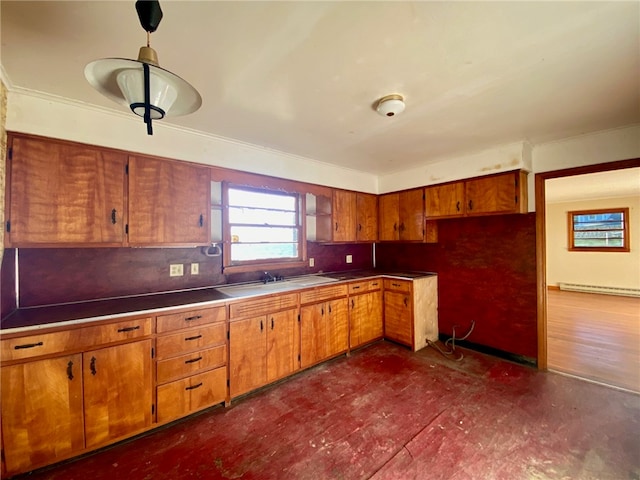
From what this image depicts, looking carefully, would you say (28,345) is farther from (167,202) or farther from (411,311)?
(411,311)

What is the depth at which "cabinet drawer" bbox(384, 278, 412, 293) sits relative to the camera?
130 inches

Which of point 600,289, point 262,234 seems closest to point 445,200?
point 262,234

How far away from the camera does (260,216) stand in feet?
9.77

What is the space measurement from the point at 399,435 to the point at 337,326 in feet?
4.16

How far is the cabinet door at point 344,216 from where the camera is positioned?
3527 millimetres

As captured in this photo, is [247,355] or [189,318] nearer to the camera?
[189,318]

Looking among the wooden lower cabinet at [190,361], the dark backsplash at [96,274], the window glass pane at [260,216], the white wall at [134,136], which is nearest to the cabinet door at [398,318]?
the window glass pane at [260,216]

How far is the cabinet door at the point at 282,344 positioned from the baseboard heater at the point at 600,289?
771 cm

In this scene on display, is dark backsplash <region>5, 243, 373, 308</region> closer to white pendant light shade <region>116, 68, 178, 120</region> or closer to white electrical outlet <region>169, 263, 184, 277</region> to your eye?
white electrical outlet <region>169, 263, 184, 277</region>

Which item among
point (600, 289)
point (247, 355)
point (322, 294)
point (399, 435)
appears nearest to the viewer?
point (399, 435)

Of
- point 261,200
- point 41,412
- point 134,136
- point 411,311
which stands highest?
point 134,136

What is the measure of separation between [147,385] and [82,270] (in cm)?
106

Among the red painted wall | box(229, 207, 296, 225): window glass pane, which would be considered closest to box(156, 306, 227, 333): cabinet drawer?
box(229, 207, 296, 225): window glass pane

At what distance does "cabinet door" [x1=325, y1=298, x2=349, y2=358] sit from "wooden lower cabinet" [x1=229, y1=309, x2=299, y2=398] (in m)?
0.45
